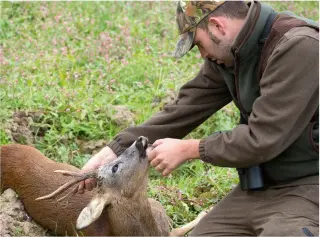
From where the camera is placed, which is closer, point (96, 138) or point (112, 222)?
point (112, 222)

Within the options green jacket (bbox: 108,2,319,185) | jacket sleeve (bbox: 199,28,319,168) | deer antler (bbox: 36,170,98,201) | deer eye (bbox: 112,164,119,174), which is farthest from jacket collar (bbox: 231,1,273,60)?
deer antler (bbox: 36,170,98,201)

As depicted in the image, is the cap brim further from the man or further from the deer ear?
the deer ear

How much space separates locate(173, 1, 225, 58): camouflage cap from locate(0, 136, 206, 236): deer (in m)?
0.74

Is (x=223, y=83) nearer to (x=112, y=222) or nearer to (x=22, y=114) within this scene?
(x=112, y=222)

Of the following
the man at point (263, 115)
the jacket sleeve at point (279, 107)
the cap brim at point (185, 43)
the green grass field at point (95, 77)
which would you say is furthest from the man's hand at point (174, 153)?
the green grass field at point (95, 77)

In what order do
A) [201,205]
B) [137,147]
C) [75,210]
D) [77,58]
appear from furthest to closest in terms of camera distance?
[77,58]
[201,205]
[75,210]
[137,147]

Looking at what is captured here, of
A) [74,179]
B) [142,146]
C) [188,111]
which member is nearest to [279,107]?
[188,111]

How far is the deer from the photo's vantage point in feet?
16.1

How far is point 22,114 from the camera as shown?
6555mm

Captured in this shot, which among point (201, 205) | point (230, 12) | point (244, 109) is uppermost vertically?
point (230, 12)

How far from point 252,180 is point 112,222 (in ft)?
3.61

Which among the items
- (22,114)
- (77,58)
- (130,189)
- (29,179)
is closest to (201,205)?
(130,189)

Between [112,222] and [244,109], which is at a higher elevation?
[244,109]

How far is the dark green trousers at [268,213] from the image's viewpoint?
14.1 feet
